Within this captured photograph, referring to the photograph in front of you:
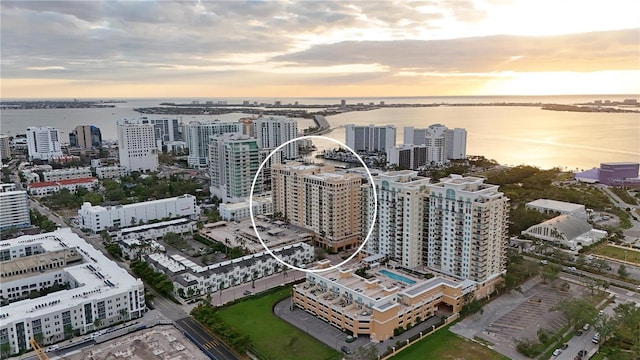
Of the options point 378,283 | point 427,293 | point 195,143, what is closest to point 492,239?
point 427,293

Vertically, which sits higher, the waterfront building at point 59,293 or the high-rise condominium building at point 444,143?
the high-rise condominium building at point 444,143

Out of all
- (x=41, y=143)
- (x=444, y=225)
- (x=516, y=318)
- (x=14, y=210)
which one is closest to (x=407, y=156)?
(x=444, y=225)

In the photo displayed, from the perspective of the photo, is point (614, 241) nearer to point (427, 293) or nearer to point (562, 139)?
point (427, 293)

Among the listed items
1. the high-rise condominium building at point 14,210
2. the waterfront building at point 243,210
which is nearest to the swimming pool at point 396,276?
the waterfront building at point 243,210

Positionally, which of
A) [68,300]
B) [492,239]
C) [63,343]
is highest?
[492,239]

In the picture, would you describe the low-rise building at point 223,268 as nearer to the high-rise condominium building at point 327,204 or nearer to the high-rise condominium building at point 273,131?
the high-rise condominium building at point 327,204

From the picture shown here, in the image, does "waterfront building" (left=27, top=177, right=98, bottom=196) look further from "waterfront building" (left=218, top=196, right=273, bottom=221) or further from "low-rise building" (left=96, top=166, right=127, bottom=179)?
"waterfront building" (left=218, top=196, right=273, bottom=221)
